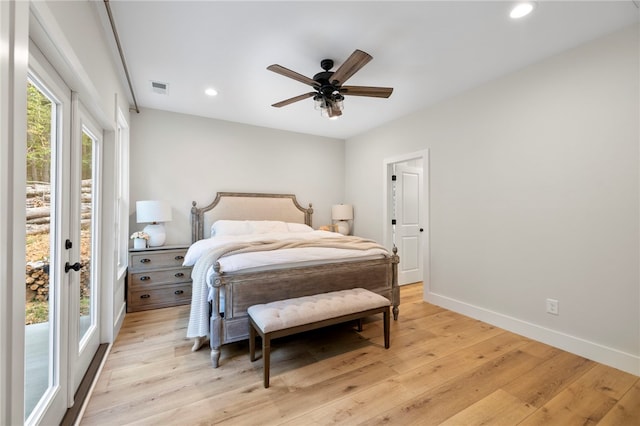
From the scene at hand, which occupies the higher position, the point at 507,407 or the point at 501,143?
the point at 501,143

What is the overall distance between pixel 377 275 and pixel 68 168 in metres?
2.71

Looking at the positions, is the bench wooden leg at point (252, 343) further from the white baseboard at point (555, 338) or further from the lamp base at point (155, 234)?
the white baseboard at point (555, 338)

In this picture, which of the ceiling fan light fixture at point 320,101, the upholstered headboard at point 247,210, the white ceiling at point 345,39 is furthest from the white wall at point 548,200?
the upholstered headboard at point 247,210

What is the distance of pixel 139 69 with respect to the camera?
273 cm

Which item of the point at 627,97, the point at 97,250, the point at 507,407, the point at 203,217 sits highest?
the point at 627,97

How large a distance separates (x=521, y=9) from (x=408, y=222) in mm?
3063

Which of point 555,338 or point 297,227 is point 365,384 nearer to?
point 555,338

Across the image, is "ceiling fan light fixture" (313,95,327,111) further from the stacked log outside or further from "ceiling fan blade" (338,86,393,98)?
the stacked log outside

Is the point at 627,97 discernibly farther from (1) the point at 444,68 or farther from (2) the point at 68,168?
(2) the point at 68,168

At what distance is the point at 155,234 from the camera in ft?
11.6

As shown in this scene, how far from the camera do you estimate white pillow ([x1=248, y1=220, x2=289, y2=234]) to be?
409cm

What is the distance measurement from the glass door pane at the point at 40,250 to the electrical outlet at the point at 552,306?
3704 millimetres

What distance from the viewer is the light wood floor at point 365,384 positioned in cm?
161

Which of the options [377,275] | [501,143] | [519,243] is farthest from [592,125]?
[377,275]
